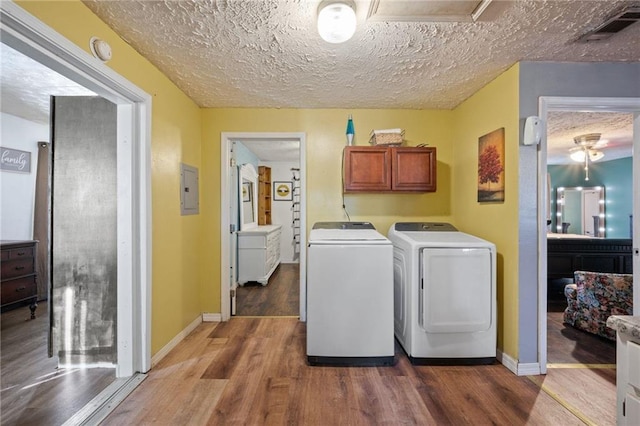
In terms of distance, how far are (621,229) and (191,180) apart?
26.6ft

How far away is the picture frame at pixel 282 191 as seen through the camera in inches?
250

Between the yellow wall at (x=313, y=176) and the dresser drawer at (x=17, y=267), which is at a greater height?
the yellow wall at (x=313, y=176)

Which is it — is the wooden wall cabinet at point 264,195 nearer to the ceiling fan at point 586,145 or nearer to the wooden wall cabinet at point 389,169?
the wooden wall cabinet at point 389,169

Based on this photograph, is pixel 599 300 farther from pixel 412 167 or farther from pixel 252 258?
pixel 252 258

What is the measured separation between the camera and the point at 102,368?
85.7 inches

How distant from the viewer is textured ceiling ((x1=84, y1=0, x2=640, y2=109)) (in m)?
1.59

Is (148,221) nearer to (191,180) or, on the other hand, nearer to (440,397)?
(191,180)

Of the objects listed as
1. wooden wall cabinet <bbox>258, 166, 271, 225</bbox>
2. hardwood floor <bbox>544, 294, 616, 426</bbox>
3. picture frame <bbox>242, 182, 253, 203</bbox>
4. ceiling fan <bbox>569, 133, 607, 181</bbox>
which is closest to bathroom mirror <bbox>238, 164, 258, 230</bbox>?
picture frame <bbox>242, 182, 253, 203</bbox>

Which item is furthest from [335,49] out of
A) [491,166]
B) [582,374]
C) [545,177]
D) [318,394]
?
[582,374]

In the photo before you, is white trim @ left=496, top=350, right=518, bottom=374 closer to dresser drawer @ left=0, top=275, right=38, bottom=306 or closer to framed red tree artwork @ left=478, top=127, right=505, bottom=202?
framed red tree artwork @ left=478, top=127, right=505, bottom=202

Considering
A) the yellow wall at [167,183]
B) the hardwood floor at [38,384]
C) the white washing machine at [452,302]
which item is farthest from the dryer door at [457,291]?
the hardwood floor at [38,384]

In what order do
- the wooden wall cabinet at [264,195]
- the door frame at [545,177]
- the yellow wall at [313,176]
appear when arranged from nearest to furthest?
the door frame at [545,177]
the yellow wall at [313,176]
the wooden wall cabinet at [264,195]

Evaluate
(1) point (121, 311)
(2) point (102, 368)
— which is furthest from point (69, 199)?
(2) point (102, 368)

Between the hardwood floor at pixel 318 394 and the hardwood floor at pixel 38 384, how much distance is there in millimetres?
317
